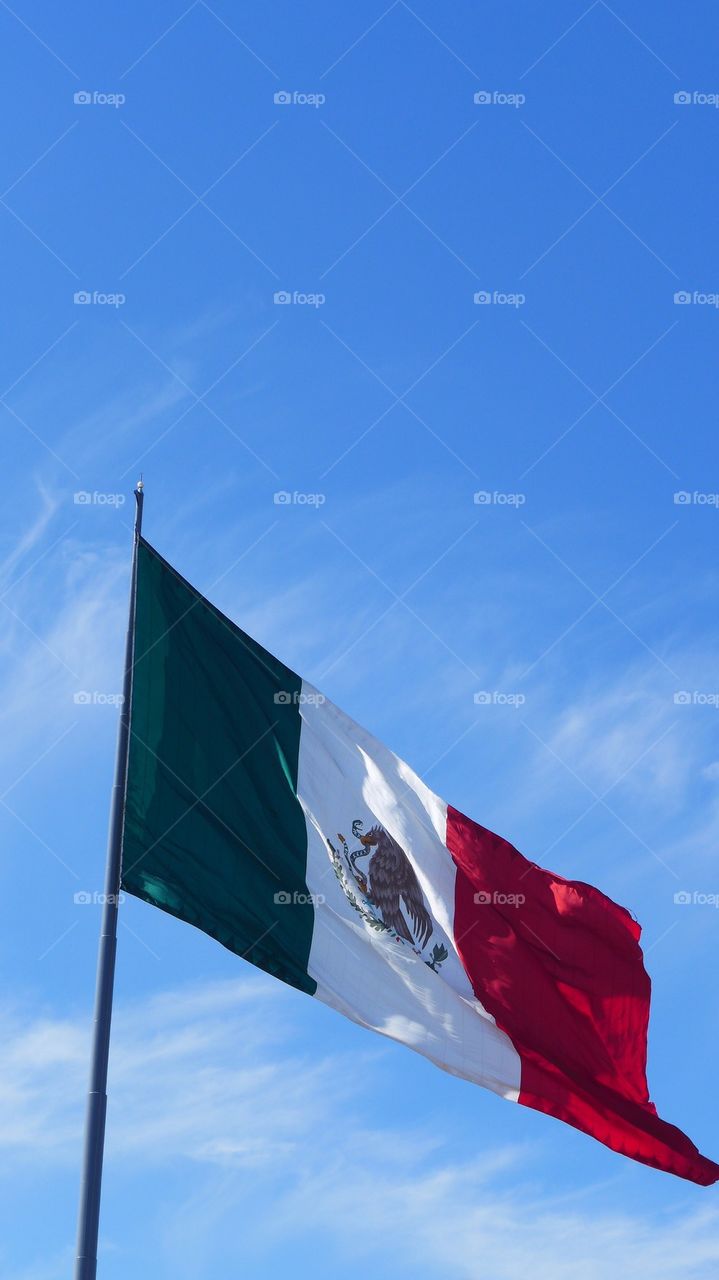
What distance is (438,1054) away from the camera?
1938 cm

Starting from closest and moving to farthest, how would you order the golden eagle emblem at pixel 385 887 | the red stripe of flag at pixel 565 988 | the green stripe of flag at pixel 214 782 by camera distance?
the green stripe of flag at pixel 214 782 < the golden eagle emblem at pixel 385 887 < the red stripe of flag at pixel 565 988

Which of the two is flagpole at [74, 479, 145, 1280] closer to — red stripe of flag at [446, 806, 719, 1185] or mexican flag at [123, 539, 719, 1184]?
mexican flag at [123, 539, 719, 1184]

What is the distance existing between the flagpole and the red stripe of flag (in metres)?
5.69

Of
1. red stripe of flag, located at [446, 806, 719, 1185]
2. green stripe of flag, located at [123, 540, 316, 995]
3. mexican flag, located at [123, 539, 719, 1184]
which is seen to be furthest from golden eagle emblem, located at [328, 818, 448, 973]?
green stripe of flag, located at [123, 540, 316, 995]

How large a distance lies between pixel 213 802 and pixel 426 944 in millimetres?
3641

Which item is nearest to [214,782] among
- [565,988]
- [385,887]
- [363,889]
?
[363,889]

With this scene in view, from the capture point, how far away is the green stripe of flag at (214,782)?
58.3ft

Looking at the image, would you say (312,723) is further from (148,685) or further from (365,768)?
(148,685)

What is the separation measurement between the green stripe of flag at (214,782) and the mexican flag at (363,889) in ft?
0.07

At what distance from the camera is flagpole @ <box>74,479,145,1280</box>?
14508 millimetres

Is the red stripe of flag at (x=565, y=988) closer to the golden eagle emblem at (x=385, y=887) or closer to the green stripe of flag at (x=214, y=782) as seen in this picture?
the golden eagle emblem at (x=385, y=887)

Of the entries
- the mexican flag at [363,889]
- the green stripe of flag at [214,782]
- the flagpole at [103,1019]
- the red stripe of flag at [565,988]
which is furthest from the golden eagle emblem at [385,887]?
the flagpole at [103,1019]

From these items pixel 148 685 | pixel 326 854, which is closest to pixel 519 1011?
pixel 326 854

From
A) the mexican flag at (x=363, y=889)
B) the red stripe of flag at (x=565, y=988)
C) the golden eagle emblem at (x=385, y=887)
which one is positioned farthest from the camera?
the red stripe of flag at (x=565, y=988)
